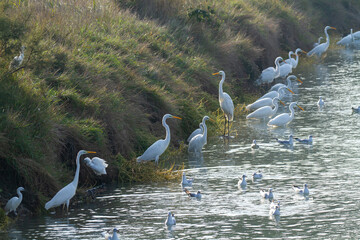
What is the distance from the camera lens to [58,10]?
18453 millimetres

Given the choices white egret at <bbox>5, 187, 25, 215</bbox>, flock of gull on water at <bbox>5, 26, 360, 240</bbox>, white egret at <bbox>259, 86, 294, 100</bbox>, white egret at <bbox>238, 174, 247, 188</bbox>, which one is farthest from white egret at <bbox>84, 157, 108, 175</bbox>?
white egret at <bbox>259, 86, 294, 100</bbox>

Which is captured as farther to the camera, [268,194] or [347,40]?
[347,40]

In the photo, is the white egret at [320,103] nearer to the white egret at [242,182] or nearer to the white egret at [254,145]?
the white egret at [254,145]

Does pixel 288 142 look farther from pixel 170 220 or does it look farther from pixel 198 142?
pixel 170 220

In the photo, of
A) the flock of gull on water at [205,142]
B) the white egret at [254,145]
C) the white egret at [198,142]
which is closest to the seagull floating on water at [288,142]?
the flock of gull on water at [205,142]

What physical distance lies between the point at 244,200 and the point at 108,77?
5326mm

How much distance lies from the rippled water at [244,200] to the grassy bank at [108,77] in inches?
35.4

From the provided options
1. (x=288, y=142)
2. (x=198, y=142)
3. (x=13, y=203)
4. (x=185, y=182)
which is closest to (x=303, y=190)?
(x=185, y=182)

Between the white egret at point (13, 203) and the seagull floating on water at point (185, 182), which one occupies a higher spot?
the seagull floating on water at point (185, 182)

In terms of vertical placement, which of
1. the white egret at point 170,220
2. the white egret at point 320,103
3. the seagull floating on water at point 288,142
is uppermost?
the white egret at point 320,103

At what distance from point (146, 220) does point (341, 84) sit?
604 inches

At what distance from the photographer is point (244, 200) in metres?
10.9

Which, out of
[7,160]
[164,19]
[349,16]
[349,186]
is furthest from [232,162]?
[349,16]

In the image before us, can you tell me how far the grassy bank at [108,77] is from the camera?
10.9 metres
